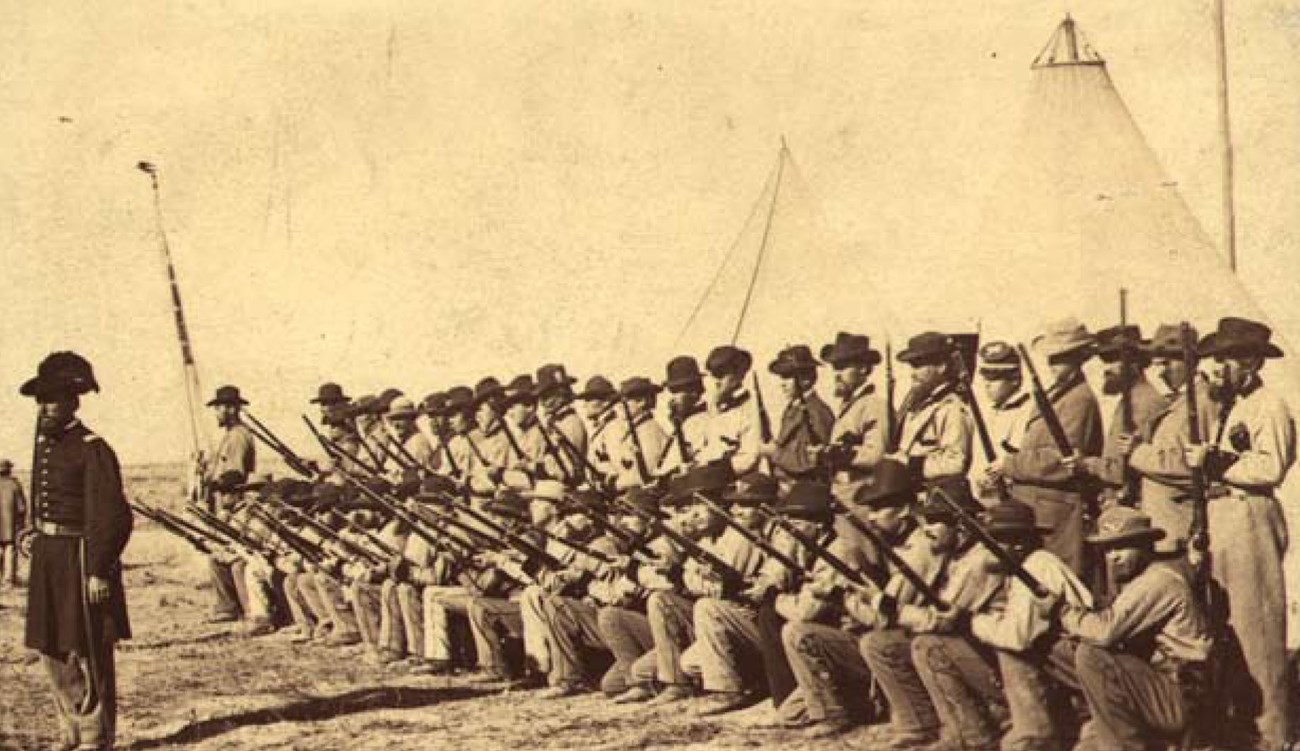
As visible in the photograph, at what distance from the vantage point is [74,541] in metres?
8.72

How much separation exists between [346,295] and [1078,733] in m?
17.6

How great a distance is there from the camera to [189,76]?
19891 millimetres

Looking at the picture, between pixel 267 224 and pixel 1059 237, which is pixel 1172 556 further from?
pixel 267 224

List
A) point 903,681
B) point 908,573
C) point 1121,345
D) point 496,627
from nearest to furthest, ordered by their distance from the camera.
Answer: point 908,573
point 903,681
point 1121,345
point 496,627

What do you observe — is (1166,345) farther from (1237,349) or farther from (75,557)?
(75,557)

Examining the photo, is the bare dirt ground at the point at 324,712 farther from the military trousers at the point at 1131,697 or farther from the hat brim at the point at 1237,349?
the hat brim at the point at 1237,349

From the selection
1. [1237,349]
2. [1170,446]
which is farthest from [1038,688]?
[1237,349]

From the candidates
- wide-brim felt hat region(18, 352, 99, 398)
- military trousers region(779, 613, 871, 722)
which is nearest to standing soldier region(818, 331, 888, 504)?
military trousers region(779, 613, 871, 722)

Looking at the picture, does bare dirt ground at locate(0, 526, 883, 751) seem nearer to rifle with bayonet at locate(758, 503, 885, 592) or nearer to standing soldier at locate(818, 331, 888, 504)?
rifle with bayonet at locate(758, 503, 885, 592)

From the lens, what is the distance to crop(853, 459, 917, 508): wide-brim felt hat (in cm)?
815

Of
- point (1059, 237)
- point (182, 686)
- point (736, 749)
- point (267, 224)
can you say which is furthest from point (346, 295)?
point (736, 749)

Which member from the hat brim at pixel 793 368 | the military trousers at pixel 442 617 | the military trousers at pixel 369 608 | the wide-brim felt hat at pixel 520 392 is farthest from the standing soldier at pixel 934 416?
the wide-brim felt hat at pixel 520 392

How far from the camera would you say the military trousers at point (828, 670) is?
27.0 ft

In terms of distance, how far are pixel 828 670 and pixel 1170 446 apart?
1770 mm
